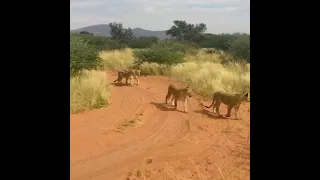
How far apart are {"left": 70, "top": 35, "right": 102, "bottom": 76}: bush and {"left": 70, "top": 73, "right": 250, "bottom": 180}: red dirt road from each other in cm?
394

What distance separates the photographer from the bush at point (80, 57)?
13.5 metres

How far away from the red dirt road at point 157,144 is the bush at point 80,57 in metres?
3.94

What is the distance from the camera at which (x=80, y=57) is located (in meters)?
14.1

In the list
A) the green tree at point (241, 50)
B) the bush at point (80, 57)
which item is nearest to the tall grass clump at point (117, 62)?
the bush at point (80, 57)

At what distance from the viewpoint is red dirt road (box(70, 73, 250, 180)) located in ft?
17.3

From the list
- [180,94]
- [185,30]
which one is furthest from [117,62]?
[185,30]

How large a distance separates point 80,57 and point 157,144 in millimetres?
8368

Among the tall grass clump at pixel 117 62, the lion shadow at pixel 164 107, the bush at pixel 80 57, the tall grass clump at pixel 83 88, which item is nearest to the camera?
the tall grass clump at pixel 83 88

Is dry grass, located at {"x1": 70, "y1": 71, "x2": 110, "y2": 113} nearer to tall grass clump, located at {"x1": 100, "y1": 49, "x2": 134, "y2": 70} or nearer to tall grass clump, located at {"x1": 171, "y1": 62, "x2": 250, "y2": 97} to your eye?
tall grass clump, located at {"x1": 171, "y1": 62, "x2": 250, "y2": 97}

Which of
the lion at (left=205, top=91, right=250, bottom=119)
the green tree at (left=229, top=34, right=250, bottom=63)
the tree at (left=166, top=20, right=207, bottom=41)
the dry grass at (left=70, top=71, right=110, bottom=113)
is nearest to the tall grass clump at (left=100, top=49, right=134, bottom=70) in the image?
the green tree at (left=229, top=34, right=250, bottom=63)

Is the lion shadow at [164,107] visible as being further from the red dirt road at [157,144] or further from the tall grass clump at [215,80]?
the tall grass clump at [215,80]

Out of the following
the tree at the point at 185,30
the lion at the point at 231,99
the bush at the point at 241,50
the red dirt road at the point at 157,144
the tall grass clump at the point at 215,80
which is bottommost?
the red dirt road at the point at 157,144

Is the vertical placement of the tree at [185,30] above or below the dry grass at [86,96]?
above
